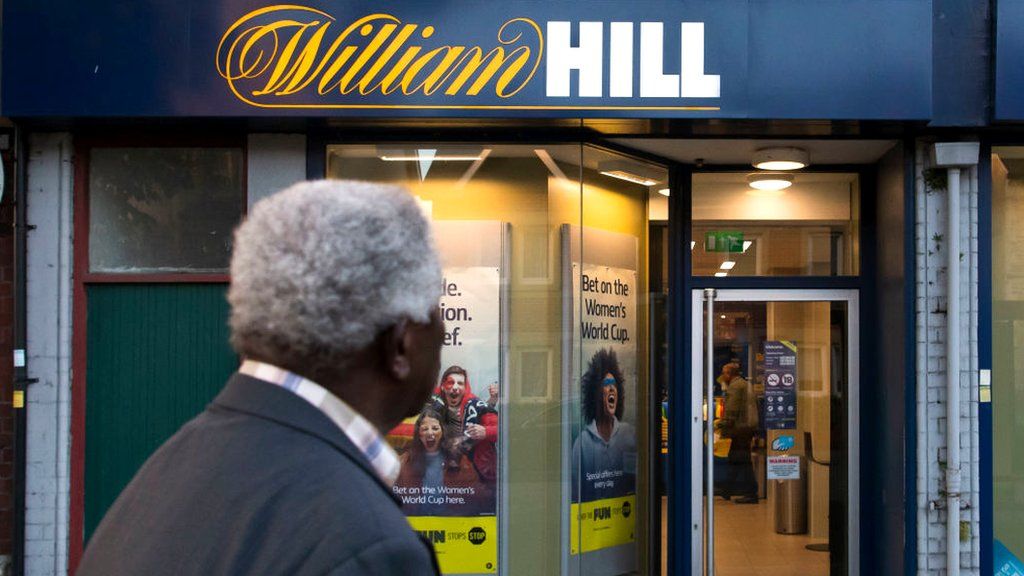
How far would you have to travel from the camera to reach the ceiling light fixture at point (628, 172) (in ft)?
21.1

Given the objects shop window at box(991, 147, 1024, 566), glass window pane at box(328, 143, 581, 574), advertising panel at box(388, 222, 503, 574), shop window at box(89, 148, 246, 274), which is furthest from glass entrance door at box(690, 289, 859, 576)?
shop window at box(89, 148, 246, 274)

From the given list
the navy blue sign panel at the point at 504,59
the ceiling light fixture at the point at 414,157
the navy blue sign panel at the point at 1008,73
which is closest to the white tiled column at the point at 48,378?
the navy blue sign panel at the point at 504,59

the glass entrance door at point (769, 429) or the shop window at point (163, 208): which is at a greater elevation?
the shop window at point (163, 208)

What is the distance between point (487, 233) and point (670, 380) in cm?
164

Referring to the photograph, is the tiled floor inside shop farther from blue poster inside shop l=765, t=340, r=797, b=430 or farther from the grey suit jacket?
the grey suit jacket

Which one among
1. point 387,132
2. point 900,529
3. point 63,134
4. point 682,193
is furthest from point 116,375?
point 900,529

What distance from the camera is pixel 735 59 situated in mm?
5719

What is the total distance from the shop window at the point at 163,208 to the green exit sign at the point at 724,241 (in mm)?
3015

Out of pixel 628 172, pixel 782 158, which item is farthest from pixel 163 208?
pixel 782 158

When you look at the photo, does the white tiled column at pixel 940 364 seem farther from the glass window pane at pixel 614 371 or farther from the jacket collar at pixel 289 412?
the jacket collar at pixel 289 412

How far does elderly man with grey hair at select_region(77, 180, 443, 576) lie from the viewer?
122cm

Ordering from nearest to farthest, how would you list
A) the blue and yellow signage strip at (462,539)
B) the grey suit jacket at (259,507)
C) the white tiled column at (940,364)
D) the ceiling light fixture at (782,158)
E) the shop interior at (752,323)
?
1. the grey suit jacket at (259,507)
2. the white tiled column at (940,364)
3. the blue and yellow signage strip at (462,539)
4. the ceiling light fixture at (782,158)
5. the shop interior at (752,323)

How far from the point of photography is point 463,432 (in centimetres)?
618

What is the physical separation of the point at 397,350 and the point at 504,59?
4493 millimetres
